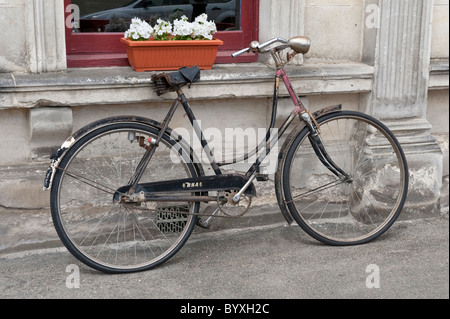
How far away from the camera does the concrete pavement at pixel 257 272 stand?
4.07 meters

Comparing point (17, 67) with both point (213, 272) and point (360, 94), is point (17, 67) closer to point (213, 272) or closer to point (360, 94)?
point (213, 272)

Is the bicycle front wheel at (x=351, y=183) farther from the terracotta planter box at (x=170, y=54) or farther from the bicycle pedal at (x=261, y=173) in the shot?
the terracotta planter box at (x=170, y=54)

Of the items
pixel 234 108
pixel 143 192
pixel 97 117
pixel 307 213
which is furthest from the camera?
pixel 307 213

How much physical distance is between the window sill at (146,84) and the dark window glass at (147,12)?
0.97 feet

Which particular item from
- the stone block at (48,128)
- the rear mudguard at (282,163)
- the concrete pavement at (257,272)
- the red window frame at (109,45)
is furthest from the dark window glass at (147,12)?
the concrete pavement at (257,272)

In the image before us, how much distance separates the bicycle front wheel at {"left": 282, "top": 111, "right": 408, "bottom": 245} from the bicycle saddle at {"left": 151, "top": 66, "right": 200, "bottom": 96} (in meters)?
1.15

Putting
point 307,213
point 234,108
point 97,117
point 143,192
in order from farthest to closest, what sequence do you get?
point 307,213 → point 234,108 → point 97,117 → point 143,192

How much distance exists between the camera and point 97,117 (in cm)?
457

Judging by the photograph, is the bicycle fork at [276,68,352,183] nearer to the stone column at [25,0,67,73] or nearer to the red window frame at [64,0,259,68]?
the red window frame at [64,0,259,68]

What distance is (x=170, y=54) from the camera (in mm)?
4562

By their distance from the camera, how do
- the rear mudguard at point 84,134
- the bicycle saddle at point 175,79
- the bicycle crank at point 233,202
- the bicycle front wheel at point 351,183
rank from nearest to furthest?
the rear mudguard at point 84,134 < the bicycle saddle at point 175,79 < the bicycle crank at point 233,202 < the bicycle front wheel at point 351,183

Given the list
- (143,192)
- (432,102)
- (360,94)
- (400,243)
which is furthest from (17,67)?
(432,102)

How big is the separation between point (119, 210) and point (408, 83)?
223cm

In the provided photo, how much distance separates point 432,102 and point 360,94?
699 millimetres
